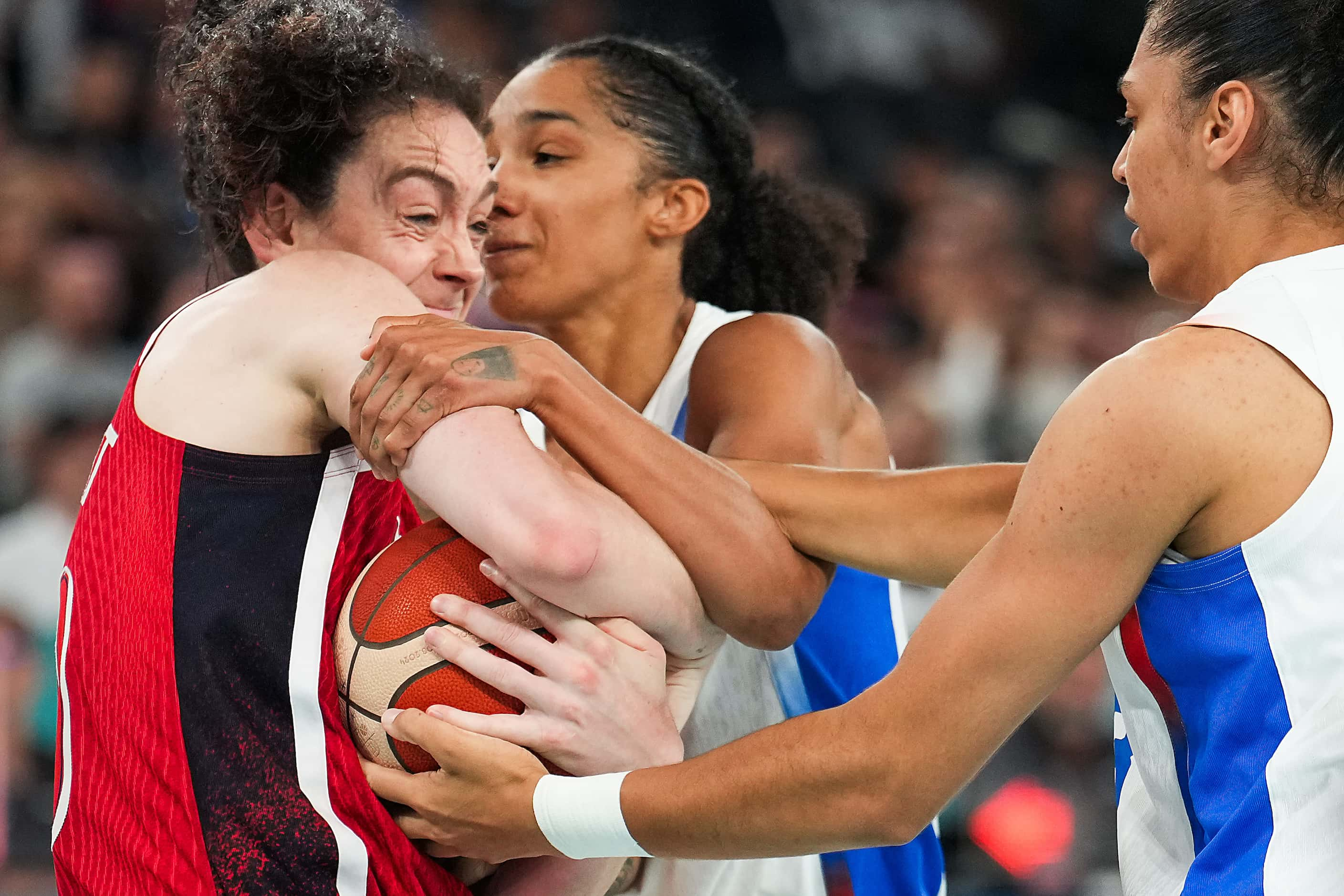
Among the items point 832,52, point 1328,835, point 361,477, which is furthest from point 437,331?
point 832,52

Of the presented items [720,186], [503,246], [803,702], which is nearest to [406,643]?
[803,702]

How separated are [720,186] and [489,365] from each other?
1595 millimetres

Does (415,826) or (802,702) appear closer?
(415,826)

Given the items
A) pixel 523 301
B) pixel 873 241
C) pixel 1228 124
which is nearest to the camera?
pixel 1228 124

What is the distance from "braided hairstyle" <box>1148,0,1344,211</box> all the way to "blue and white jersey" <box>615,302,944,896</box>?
4.75 ft

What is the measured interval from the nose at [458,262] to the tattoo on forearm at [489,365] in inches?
10.4

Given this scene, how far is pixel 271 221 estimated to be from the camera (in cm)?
244

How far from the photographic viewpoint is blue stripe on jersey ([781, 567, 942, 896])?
3.05 metres

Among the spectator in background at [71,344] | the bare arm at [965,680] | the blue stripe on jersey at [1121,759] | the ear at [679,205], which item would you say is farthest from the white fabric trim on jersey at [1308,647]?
the spectator in background at [71,344]

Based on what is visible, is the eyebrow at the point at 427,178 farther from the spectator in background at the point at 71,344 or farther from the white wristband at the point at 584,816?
the spectator in background at the point at 71,344

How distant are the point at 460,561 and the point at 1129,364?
1.03m

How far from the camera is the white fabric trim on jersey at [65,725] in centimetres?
221

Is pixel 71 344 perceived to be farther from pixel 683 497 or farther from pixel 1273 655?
pixel 1273 655

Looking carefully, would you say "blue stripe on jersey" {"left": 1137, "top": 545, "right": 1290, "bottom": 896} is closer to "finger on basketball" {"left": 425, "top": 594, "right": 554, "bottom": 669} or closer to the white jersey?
"finger on basketball" {"left": 425, "top": 594, "right": 554, "bottom": 669}
